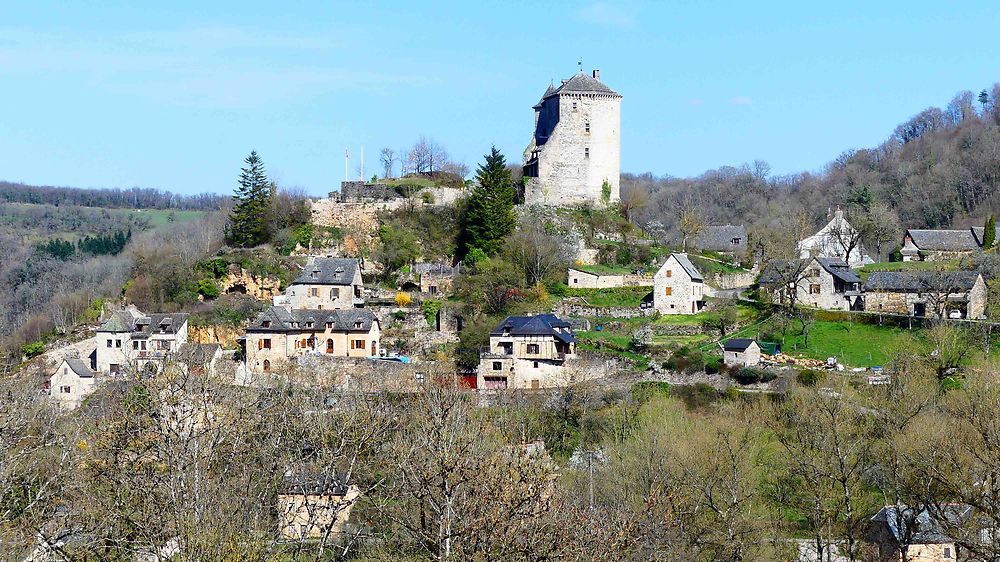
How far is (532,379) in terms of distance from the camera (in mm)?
50562

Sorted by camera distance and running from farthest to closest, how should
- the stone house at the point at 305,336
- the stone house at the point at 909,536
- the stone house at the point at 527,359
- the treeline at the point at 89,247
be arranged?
the treeline at the point at 89,247 < the stone house at the point at 305,336 < the stone house at the point at 527,359 < the stone house at the point at 909,536

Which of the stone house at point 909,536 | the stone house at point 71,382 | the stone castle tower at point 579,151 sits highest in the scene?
the stone castle tower at point 579,151

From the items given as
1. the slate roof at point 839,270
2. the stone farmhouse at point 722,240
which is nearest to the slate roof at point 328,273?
the stone farmhouse at point 722,240

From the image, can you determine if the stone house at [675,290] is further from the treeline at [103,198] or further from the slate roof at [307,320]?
the treeline at [103,198]

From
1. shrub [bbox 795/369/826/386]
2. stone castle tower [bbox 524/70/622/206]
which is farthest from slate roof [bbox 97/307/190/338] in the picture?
shrub [bbox 795/369/826/386]

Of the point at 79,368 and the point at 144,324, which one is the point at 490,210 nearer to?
the point at 144,324

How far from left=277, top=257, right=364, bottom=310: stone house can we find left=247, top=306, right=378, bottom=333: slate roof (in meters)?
2.31

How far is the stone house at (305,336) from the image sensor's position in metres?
52.9

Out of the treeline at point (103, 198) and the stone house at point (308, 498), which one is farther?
the treeline at point (103, 198)

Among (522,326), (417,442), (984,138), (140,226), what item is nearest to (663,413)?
(522,326)

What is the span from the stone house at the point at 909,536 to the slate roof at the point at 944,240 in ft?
111

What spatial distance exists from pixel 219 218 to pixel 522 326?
117 ft

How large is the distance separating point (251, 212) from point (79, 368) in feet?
44.3

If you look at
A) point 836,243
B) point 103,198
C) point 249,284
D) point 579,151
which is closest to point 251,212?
point 249,284
